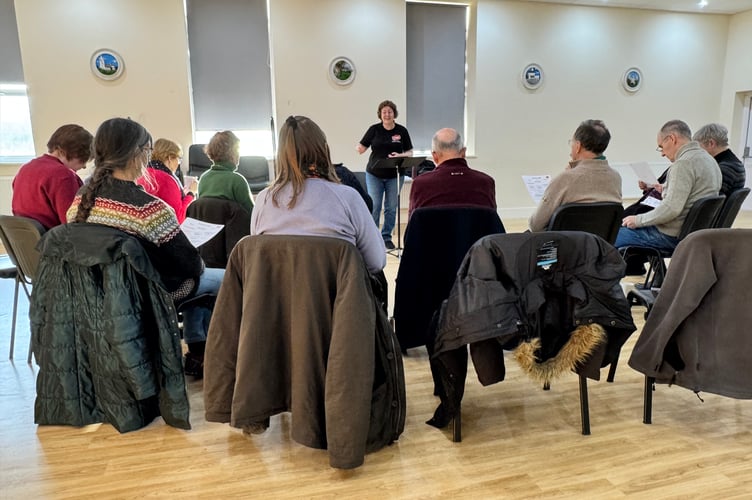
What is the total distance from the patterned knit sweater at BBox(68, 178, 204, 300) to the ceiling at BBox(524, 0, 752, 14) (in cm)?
681

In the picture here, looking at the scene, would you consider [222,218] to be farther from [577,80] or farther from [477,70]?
[577,80]

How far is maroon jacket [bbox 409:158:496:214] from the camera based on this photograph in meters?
2.44

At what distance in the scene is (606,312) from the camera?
5.83 feet

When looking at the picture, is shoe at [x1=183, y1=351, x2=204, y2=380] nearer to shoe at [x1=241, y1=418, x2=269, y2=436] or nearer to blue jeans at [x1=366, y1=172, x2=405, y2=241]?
shoe at [x1=241, y1=418, x2=269, y2=436]

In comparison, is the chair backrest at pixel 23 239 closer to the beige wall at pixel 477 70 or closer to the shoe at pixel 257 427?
the shoe at pixel 257 427

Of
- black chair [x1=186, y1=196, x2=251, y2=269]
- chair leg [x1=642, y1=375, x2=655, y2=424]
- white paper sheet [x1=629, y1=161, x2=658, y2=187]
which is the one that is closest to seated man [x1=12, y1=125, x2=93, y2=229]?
black chair [x1=186, y1=196, x2=251, y2=269]

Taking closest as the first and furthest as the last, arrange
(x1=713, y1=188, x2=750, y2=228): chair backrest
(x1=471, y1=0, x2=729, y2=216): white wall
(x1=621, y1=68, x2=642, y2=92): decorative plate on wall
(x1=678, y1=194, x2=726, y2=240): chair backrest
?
(x1=678, y1=194, x2=726, y2=240): chair backrest, (x1=713, y1=188, x2=750, y2=228): chair backrest, (x1=471, y1=0, x2=729, y2=216): white wall, (x1=621, y1=68, x2=642, y2=92): decorative plate on wall

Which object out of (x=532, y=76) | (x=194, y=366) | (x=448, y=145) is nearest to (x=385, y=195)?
(x=448, y=145)

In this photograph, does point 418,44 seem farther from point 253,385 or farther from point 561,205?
point 253,385

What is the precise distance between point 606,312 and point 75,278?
192 cm

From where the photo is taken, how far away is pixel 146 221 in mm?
1873

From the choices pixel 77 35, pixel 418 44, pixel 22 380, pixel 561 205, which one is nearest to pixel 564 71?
pixel 418 44

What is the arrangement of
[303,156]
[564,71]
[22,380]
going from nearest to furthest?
Answer: [303,156]
[22,380]
[564,71]

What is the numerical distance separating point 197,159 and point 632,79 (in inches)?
249
